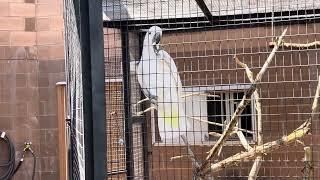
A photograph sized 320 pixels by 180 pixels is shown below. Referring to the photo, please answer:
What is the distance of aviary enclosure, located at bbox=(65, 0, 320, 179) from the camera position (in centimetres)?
342

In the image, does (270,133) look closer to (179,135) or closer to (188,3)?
(179,135)

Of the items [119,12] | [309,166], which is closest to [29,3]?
[119,12]

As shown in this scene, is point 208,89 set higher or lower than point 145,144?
higher

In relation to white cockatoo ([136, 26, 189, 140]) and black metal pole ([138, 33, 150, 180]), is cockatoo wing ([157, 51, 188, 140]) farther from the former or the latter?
black metal pole ([138, 33, 150, 180])

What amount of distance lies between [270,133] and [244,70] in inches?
22.5

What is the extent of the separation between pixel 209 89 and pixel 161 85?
892 millimetres

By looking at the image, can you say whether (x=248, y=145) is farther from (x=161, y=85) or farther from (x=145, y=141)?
(x=161, y=85)

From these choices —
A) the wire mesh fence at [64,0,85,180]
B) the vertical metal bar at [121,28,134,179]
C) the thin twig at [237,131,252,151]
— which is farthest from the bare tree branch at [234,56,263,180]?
the wire mesh fence at [64,0,85,180]

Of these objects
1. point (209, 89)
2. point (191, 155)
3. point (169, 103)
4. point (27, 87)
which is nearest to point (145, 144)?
point (191, 155)

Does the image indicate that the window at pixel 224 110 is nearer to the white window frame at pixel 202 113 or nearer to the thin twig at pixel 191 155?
the white window frame at pixel 202 113

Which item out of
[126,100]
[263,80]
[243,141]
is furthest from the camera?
[263,80]

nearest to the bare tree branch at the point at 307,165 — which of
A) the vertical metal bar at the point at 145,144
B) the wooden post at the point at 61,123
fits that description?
the vertical metal bar at the point at 145,144

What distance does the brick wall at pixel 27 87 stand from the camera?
502cm

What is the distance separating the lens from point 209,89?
419 centimetres
